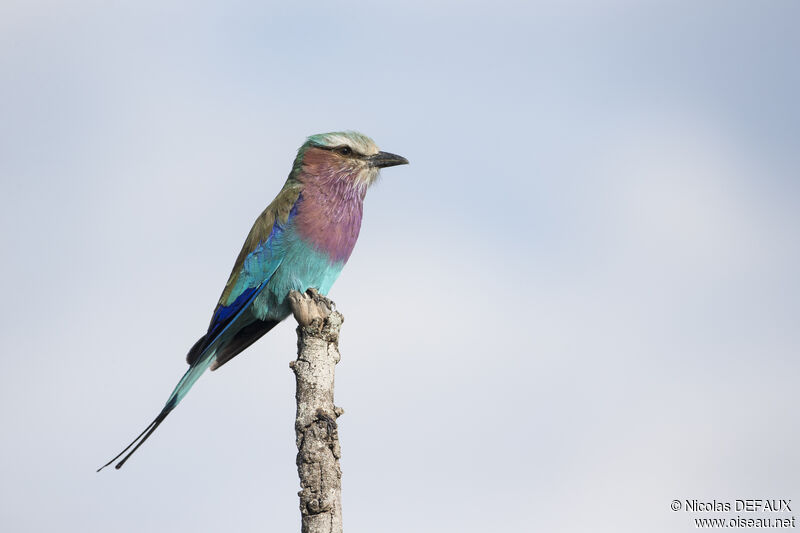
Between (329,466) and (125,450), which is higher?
(125,450)

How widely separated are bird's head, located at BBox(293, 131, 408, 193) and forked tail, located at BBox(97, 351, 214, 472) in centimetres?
148

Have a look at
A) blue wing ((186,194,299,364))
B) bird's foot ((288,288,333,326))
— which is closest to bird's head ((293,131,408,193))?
blue wing ((186,194,299,364))

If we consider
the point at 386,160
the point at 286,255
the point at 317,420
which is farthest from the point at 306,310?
the point at 386,160

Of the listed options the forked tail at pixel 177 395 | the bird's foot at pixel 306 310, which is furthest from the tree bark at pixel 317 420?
the forked tail at pixel 177 395

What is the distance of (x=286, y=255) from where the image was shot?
596cm

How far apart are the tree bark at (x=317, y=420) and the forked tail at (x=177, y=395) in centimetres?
139

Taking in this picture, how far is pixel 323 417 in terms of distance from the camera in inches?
157

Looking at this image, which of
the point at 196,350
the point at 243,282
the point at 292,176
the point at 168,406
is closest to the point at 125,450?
the point at 168,406

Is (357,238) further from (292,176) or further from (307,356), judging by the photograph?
(307,356)

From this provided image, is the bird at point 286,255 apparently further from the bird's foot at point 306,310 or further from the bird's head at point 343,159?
the bird's foot at point 306,310

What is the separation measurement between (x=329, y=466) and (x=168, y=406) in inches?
79.5

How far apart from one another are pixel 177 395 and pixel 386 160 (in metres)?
2.24

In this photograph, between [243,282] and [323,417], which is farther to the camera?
[243,282]

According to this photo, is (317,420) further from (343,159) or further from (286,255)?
(343,159)
